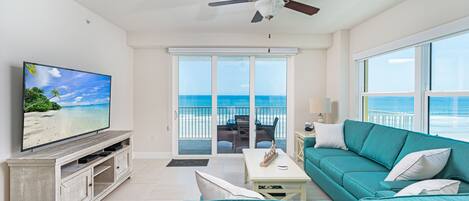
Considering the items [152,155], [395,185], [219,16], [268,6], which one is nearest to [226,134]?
[152,155]

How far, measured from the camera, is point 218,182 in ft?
4.63

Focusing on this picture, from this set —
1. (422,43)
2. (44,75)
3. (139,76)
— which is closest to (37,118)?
(44,75)

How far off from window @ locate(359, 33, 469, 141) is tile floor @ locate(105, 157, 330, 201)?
1.51 m

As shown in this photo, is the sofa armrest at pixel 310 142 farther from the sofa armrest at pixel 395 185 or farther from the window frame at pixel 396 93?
the sofa armrest at pixel 395 185

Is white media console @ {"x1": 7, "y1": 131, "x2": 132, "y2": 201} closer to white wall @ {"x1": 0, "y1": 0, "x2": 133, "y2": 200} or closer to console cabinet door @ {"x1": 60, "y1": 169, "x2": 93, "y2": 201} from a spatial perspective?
console cabinet door @ {"x1": 60, "y1": 169, "x2": 93, "y2": 201}

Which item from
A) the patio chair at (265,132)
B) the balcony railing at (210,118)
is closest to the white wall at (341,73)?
the balcony railing at (210,118)

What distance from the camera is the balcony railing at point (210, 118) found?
543 centimetres

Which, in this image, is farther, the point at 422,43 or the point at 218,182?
the point at 422,43

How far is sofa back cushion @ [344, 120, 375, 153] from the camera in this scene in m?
3.48

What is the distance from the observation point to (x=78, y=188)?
2631 mm

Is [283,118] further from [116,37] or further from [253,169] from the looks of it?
[116,37]

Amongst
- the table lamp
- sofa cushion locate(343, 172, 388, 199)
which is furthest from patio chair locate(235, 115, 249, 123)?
sofa cushion locate(343, 172, 388, 199)

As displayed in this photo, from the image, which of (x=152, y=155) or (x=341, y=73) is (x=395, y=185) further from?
(x=152, y=155)

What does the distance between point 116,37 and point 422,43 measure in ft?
14.9
